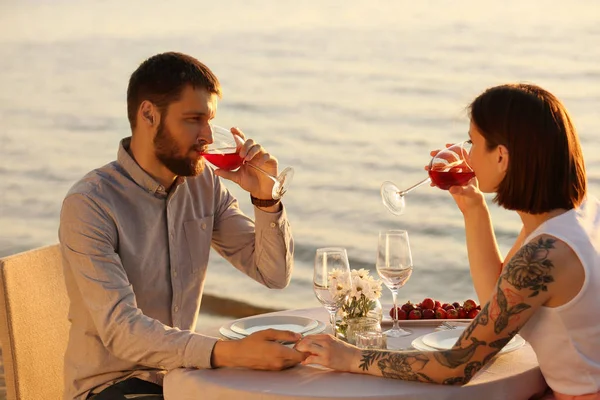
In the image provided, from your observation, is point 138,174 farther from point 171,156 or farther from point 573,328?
point 573,328

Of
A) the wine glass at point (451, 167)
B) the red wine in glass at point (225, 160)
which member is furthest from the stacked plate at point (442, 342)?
the red wine in glass at point (225, 160)

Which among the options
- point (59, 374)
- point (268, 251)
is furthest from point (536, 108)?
point (59, 374)

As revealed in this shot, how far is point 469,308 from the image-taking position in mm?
2857

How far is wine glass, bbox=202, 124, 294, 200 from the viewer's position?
9.89ft

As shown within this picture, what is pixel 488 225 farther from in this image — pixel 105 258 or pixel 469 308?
pixel 105 258

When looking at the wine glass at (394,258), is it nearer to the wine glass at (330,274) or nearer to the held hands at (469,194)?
the wine glass at (330,274)

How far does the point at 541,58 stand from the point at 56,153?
7188 millimetres

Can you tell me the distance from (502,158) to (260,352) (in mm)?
784

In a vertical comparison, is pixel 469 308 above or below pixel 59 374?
above

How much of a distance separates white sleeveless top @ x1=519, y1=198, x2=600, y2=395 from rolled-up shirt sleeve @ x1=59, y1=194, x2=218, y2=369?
849mm

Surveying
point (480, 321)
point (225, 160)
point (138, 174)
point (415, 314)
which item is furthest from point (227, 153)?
point (480, 321)

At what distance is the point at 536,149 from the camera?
2.28 metres

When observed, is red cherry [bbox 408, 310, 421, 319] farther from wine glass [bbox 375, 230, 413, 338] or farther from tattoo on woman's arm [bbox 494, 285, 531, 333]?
tattoo on woman's arm [bbox 494, 285, 531, 333]

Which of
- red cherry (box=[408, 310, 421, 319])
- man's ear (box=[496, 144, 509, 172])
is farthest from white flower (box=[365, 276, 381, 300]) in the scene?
man's ear (box=[496, 144, 509, 172])
